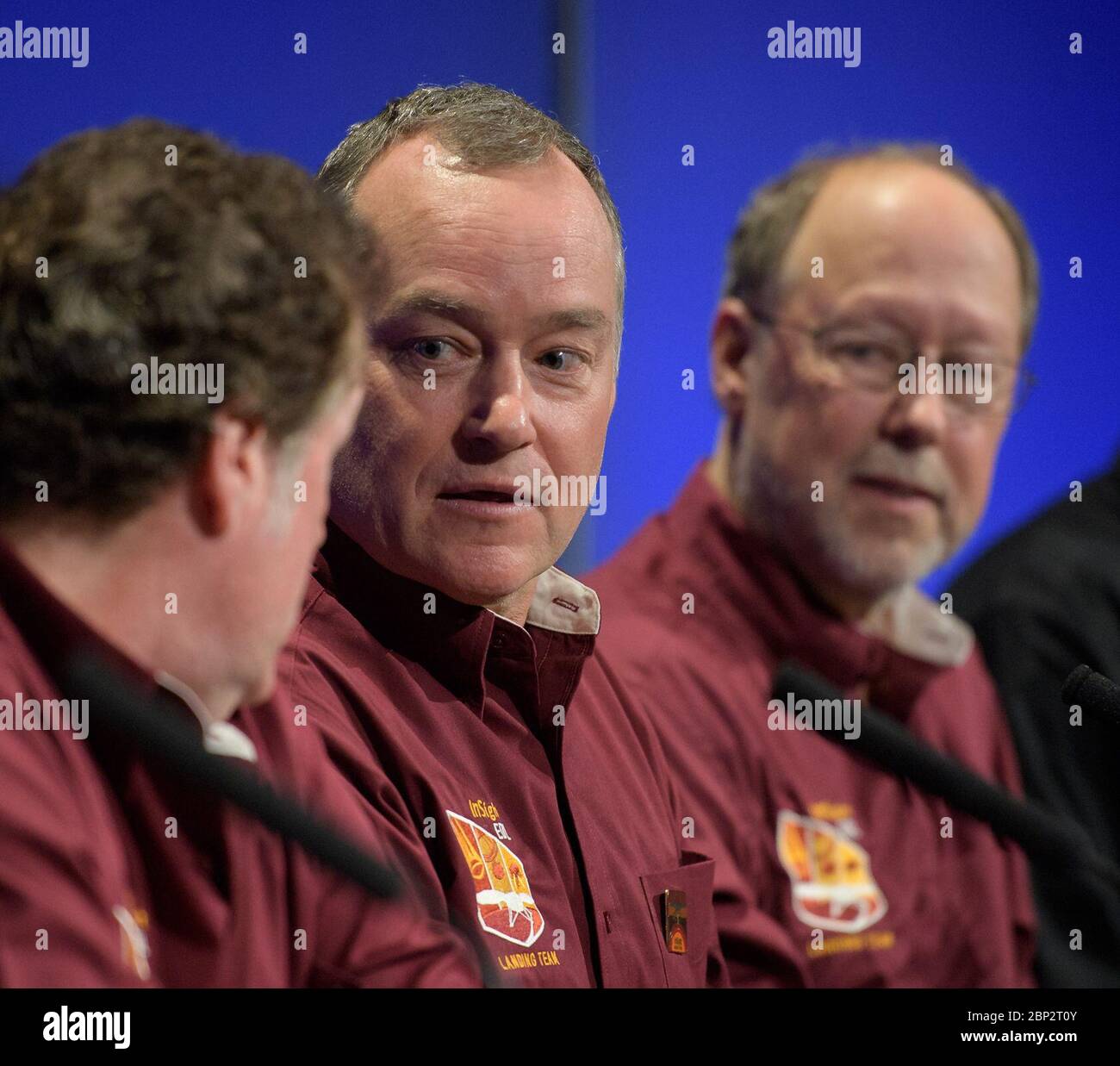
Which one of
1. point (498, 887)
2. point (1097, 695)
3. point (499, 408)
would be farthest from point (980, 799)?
point (499, 408)

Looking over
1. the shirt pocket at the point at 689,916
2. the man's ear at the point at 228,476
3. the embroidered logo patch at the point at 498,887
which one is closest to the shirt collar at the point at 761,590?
the shirt pocket at the point at 689,916

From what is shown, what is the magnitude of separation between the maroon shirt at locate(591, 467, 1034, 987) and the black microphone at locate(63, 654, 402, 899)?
692 mm

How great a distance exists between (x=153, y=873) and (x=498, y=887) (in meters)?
0.30

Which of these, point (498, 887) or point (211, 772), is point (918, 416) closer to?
point (498, 887)

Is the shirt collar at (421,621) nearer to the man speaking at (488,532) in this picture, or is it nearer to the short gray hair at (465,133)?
the man speaking at (488,532)

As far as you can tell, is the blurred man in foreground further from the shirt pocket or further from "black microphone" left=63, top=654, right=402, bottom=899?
the shirt pocket

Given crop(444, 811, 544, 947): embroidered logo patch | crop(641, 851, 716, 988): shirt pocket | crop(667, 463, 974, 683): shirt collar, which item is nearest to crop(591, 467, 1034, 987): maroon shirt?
crop(667, 463, 974, 683): shirt collar

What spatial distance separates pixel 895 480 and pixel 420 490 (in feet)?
2.63

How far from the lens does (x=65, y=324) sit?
82 centimetres

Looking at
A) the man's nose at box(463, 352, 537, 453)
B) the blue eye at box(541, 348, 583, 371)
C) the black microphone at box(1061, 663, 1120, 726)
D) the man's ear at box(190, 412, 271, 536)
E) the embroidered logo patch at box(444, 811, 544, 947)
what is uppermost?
the blue eye at box(541, 348, 583, 371)

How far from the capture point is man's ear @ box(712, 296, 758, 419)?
1.85 meters

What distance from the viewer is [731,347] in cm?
187
